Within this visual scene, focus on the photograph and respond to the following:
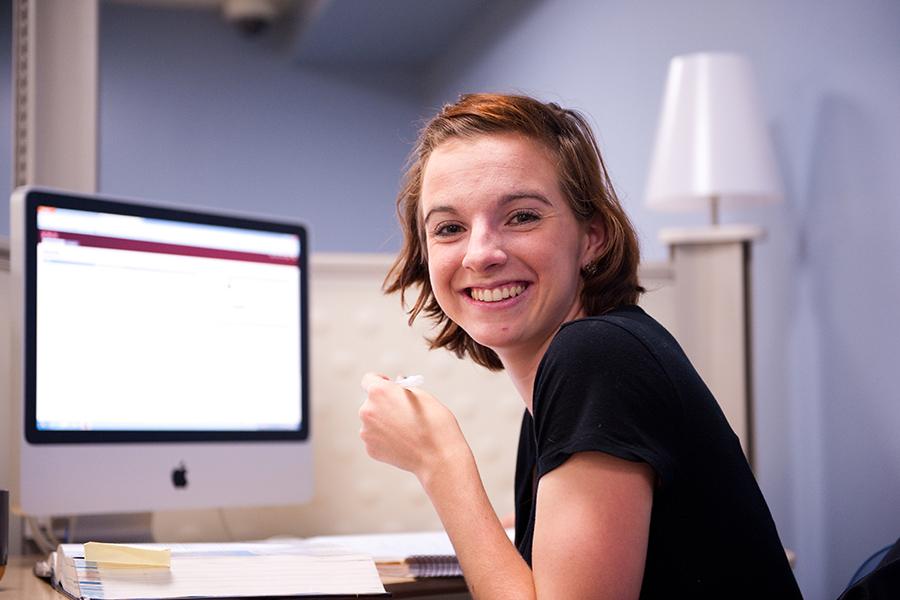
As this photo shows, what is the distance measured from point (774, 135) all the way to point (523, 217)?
1640 millimetres

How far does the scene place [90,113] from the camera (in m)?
1.73

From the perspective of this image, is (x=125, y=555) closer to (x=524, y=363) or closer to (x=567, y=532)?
(x=567, y=532)

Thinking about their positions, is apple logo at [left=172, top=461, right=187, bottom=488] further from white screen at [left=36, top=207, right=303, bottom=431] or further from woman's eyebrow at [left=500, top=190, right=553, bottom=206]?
woman's eyebrow at [left=500, top=190, right=553, bottom=206]

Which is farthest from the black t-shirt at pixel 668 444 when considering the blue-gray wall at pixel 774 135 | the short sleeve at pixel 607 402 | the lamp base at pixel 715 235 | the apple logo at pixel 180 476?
the lamp base at pixel 715 235

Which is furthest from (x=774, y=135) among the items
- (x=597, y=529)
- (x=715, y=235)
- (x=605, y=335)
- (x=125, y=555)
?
(x=125, y=555)

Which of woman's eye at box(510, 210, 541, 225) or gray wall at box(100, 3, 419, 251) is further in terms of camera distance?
gray wall at box(100, 3, 419, 251)

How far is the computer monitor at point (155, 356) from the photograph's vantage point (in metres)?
1.32

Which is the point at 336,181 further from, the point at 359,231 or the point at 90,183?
the point at 90,183

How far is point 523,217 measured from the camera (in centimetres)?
111

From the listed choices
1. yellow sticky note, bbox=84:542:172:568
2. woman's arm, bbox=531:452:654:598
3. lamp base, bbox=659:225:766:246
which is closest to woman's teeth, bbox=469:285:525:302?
woman's arm, bbox=531:452:654:598

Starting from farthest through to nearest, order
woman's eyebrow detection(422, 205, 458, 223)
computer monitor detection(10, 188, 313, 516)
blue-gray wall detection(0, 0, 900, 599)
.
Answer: blue-gray wall detection(0, 0, 900, 599), computer monitor detection(10, 188, 313, 516), woman's eyebrow detection(422, 205, 458, 223)

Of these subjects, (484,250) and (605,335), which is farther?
(484,250)

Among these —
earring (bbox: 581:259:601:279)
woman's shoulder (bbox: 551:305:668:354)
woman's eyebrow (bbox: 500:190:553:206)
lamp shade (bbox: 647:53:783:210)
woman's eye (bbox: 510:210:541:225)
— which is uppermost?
lamp shade (bbox: 647:53:783:210)

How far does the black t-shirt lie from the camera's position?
35.3 inches
